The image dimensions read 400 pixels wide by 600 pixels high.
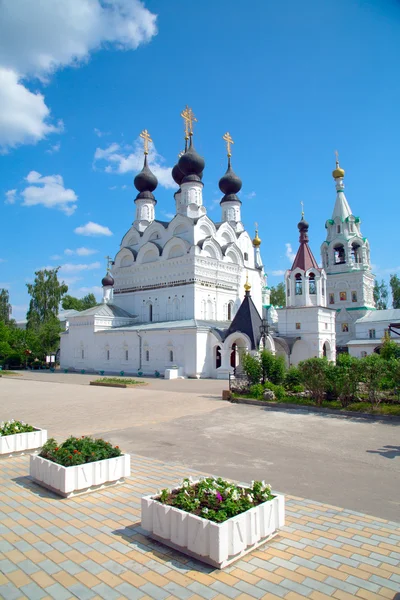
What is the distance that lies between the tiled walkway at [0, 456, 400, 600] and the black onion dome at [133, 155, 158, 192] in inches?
1323

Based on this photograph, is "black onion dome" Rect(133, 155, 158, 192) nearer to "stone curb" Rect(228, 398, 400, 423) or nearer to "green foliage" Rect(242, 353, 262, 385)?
"green foliage" Rect(242, 353, 262, 385)

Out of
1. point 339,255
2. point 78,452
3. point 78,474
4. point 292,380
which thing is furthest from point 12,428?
point 339,255

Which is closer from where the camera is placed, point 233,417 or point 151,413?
point 233,417

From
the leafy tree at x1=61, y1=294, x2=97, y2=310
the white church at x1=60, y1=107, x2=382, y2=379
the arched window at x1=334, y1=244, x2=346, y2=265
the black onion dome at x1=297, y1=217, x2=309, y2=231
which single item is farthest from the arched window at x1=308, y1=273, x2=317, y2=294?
the leafy tree at x1=61, y1=294, x2=97, y2=310

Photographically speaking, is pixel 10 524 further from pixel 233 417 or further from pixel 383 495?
pixel 233 417

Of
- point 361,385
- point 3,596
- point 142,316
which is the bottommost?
point 3,596

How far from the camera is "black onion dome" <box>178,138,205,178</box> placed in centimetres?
3155

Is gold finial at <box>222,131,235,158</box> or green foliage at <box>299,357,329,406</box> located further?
gold finial at <box>222,131,235,158</box>

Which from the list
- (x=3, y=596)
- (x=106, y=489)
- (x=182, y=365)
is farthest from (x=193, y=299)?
(x=3, y=596)

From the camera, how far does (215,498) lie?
12.8 ft

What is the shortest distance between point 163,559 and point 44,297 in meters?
50.6

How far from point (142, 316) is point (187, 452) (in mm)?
24861

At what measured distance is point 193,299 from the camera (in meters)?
27.6

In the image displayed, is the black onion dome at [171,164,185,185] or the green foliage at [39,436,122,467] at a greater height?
the black onion dome at [171,164,185,185]
